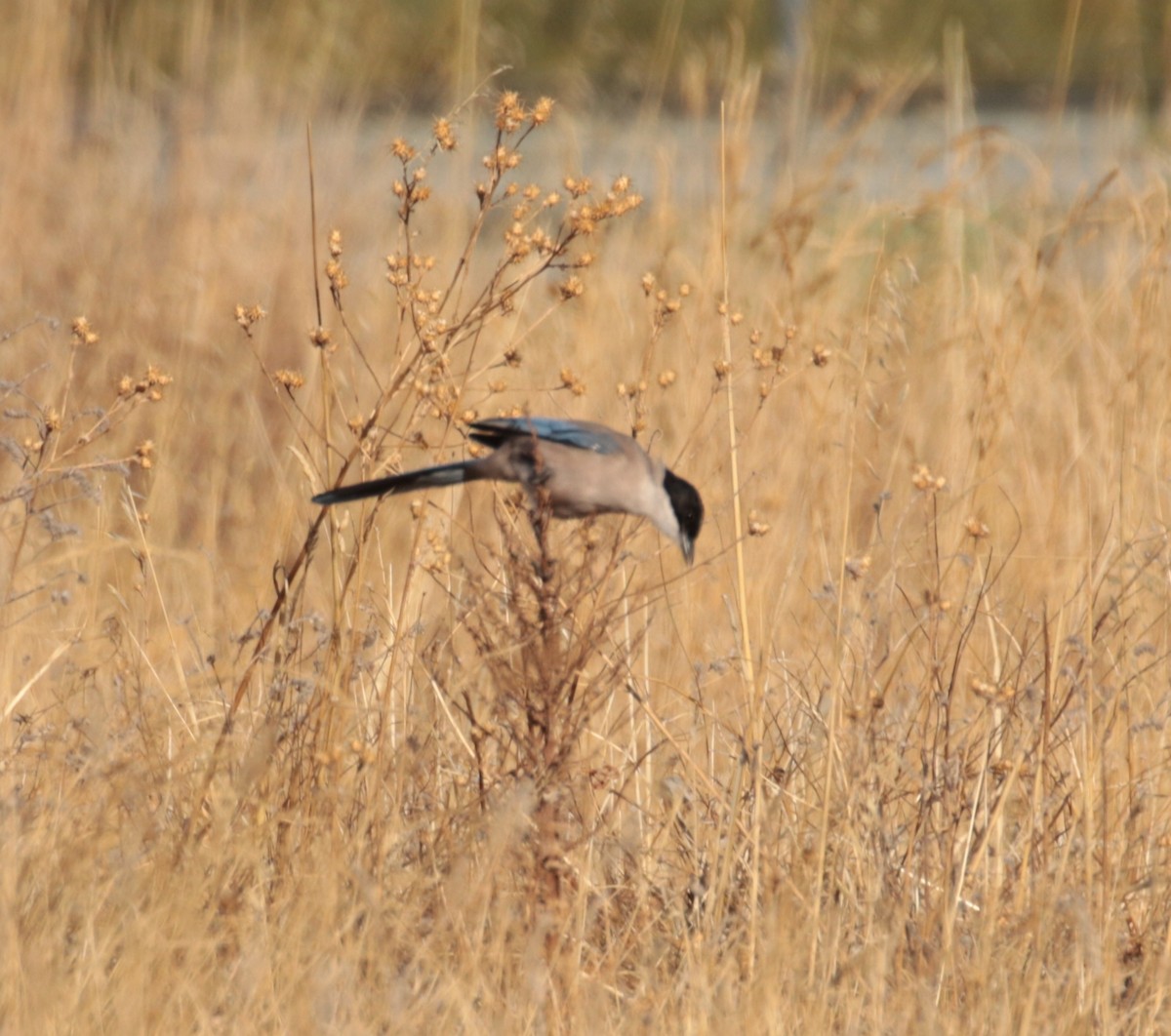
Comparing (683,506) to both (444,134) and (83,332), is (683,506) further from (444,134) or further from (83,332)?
(83,332)

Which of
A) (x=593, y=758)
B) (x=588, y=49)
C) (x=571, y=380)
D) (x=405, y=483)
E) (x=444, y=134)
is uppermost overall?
(x=588, y=49)

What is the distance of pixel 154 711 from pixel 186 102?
4.69m

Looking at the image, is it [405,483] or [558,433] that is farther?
[558,433]

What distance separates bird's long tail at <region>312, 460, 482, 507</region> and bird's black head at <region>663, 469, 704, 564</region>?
0.42 meters

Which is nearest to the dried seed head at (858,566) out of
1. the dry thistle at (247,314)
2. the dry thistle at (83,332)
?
the dry thistle at (247,314)

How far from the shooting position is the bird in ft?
9.59

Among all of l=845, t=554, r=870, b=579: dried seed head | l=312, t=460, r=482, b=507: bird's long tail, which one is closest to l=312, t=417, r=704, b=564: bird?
l=312, t=460, r=482, b=507: bird's long tail

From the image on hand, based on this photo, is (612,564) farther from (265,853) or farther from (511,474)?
(265,853)

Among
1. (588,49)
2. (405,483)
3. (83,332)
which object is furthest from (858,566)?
(588,49)

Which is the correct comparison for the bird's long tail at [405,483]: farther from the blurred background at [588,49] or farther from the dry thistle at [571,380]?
the blurred background at [588,49]

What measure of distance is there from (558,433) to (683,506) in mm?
289

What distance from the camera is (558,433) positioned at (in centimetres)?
309

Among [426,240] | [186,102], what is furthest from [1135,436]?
[186,102]

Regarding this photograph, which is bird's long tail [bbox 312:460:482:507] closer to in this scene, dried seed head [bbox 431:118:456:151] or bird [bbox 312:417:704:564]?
bird [bbox 312:417:704:564]
